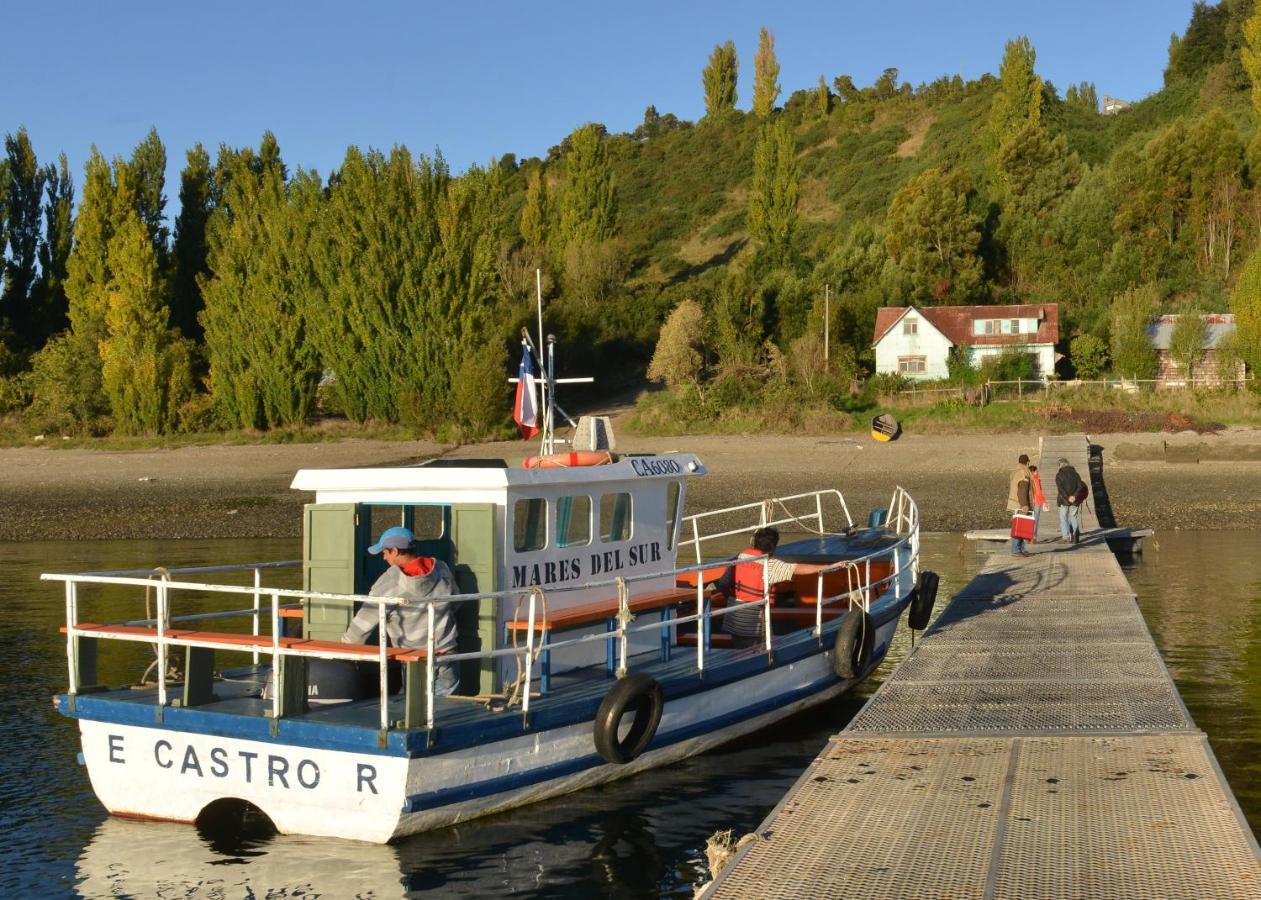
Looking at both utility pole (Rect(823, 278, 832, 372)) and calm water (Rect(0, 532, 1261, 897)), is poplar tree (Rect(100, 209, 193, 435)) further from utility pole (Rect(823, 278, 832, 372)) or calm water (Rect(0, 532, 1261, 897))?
calm water (Rect(0, 532, 1261, 897))

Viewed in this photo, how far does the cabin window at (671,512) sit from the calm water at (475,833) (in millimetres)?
2131

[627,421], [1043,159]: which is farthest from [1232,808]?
[1043,159]

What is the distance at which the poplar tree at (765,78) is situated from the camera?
4823 inches

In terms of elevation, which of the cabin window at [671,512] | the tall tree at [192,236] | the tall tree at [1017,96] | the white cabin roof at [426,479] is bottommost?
the cabin window at [671,512]

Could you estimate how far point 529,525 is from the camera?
11.7 meters

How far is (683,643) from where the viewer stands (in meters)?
14.1

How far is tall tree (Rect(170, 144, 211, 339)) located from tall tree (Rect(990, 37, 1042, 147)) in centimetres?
4768

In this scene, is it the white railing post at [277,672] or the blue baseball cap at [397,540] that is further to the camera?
the blue baseball cap at [397,540]

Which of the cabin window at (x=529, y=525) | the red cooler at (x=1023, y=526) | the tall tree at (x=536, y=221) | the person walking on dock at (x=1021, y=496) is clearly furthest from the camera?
the tall tree at (x=536, y=221)

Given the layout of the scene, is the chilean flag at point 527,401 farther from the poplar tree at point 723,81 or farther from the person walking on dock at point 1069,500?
the poplar tree at point 723,81

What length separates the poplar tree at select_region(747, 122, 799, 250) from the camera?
7962cm

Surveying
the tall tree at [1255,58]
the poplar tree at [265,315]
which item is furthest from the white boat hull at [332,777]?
the tall tree at [1255,58]

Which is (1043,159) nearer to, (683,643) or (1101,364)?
Result: (1101,364)

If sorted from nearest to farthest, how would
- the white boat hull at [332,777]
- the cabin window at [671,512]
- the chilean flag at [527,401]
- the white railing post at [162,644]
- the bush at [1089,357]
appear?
the white boat hull at [332,777] → the white railing post at [162,644] → the chilean flag at [527,401] → the cabin window at [671,512] → the bush at [1089,357]
